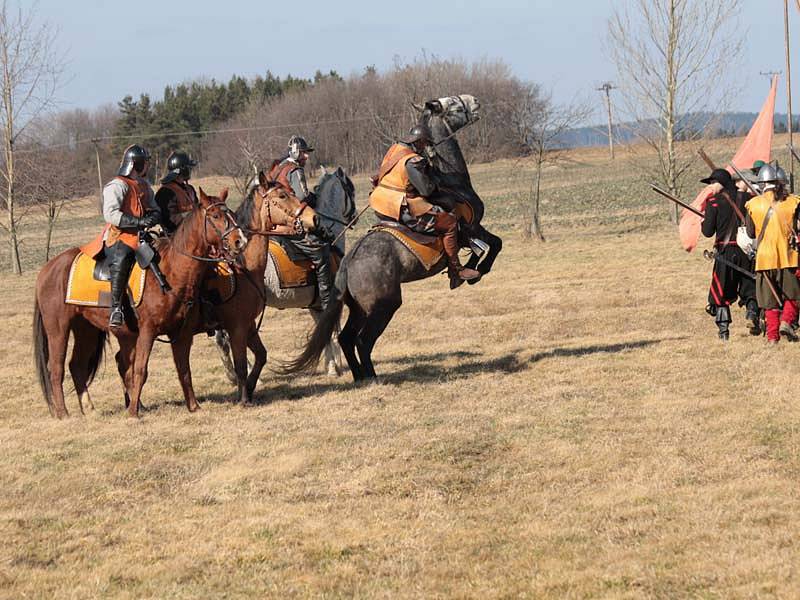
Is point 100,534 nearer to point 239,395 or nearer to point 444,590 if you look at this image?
point 444,590

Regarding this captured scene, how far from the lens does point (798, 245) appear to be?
12883 millimetres

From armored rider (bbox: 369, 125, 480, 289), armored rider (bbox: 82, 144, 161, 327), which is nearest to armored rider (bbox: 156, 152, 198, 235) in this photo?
armored rider (bbox: 82, 144, 161, 327)

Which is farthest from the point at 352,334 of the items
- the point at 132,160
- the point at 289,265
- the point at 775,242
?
the point at 775,242

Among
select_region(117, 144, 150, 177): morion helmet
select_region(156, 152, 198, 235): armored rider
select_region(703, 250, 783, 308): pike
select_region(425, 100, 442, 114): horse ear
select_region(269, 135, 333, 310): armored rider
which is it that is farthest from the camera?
select_region(703, 250, 783, 308): pike

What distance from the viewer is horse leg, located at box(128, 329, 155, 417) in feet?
35.6

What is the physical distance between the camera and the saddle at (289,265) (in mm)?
12406

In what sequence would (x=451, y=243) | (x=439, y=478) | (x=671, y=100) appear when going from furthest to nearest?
(x=671, y=100)
(x=451, y=243)
(x=439, y=478)

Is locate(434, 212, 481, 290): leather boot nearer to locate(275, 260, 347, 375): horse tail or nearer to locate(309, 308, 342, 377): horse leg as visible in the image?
locate(275, 260, 347, 375): horse tail

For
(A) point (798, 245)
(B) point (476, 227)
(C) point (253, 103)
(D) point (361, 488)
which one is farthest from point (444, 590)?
(C) point (253, 103)

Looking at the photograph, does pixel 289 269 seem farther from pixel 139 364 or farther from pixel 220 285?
pixel 139 364

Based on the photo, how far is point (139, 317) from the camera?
10.9m

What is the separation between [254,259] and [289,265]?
132 centimetres

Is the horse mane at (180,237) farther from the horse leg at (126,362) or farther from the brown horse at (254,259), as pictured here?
the horse leg at (126,362)

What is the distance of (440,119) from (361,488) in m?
5.24
